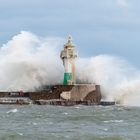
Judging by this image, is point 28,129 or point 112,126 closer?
point 28,129

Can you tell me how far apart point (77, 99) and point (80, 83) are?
824cm

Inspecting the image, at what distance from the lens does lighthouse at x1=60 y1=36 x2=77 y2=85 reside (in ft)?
292

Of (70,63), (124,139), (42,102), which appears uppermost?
(70,63)

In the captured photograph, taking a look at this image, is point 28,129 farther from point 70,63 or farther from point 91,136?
point 70,63

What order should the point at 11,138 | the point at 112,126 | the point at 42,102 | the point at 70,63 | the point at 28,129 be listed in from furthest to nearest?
the point at 70,63, the point at 42,102, the point at 112,126, the point at 28,129, the point at 11,138

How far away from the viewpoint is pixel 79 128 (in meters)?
36.5

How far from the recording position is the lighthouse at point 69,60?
8888cm

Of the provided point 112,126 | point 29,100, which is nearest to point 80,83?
point 29,100

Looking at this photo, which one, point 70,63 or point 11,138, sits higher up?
point 70,63

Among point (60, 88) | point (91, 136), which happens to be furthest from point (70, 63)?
point (91, 136)

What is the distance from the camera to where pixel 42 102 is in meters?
82.9

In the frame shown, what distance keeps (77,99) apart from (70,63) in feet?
19.3

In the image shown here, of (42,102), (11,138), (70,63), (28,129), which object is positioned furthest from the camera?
(70,63)

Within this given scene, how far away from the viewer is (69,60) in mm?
89500
